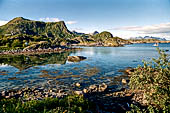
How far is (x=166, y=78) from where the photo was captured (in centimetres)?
955

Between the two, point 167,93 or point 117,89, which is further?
point 117,89

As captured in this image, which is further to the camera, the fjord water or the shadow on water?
the shadow on water

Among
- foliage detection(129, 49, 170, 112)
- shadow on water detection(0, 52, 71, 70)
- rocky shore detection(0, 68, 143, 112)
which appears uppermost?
foliage detection(129, 49, 170, 112)

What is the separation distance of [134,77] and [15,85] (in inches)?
868

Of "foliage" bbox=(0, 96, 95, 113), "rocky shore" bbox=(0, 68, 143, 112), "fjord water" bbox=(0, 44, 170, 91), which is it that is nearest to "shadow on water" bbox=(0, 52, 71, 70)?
"fjord water" bbox=(0, 44, 170, 91)

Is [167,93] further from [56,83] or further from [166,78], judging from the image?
[56,83]

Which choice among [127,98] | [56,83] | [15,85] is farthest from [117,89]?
[15,85]

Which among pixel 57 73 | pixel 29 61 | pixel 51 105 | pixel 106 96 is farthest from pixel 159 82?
pixel 29 61

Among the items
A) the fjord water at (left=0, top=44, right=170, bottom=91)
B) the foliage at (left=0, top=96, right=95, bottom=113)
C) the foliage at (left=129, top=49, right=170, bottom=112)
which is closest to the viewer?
the foliage at (left=129, top=49, right=170, bottom=112)

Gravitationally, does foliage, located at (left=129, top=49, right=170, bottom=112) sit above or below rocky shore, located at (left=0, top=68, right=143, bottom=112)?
above

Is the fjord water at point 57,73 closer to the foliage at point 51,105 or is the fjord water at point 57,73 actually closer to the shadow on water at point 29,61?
the shadow on water at point 29,61

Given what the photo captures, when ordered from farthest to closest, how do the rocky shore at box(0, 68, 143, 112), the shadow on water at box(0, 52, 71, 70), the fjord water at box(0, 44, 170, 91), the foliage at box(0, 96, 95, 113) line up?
the shadow on water at box(0, 52, 71, 70) < the fjord water at box(0, 44, 170, 91) < the rocky shore at box(0, 68, 143, 112) < the foliage at box(0, 96, 95, 113)

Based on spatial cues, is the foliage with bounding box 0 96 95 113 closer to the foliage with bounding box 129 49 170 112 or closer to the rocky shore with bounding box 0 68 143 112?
the rocky shore with bounding box 0 68 143 112

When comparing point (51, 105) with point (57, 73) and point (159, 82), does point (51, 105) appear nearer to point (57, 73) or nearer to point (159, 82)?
point (159, 82)
